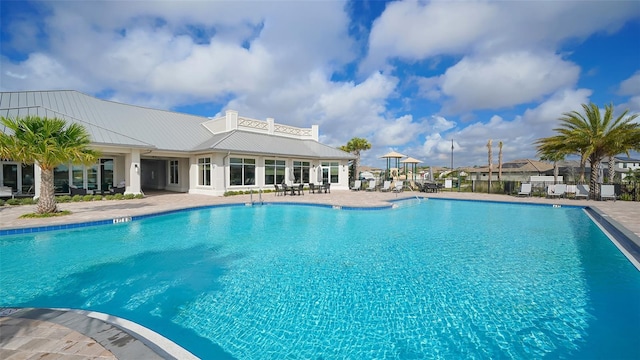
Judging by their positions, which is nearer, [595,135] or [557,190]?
[595,135]

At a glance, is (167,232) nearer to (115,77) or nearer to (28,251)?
(28,251)

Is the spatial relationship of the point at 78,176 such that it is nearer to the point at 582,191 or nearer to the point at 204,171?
the point at 204,171

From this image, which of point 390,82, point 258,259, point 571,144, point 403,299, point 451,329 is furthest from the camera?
point 390,82

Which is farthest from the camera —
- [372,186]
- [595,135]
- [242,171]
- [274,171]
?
[372,186]

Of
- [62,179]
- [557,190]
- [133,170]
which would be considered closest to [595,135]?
[557,190]

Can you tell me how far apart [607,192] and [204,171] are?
26.0 m

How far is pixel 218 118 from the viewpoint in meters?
22.4

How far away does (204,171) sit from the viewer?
19500 mm

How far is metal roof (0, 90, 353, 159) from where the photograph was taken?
15.9 m

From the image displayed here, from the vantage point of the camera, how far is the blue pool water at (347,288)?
3.39m

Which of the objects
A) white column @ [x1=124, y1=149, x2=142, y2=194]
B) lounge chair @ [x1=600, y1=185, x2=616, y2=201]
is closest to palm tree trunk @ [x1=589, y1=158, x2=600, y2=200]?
lounge chair @ [x1=600, y1=185, x2=616, y2=201]

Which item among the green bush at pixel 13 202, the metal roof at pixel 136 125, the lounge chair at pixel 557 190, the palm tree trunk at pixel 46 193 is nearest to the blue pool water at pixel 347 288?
the palm tree trunk at pixel 46 193

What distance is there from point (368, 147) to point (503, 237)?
2250 cm

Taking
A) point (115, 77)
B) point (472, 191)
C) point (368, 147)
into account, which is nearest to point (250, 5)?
point (115, 77)
